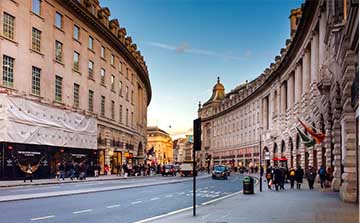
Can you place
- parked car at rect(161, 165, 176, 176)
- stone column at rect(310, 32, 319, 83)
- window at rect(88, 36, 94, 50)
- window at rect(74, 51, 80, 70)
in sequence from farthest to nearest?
parked car at rect(161, 165, 176, 176)
window at rect(88, 36, 94, 50)
window at rect(74, 51, 80, 70)
stone column at rect(310, 32, 319, 83)

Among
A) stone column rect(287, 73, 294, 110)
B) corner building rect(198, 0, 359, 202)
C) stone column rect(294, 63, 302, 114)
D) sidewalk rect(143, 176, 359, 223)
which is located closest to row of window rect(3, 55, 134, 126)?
corner building rect(198, 0, 359, 202)

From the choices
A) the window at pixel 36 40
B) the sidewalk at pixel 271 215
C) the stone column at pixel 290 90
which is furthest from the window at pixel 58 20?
the sidewalk at pixel 271 215

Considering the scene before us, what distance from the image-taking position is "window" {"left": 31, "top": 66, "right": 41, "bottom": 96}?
4472cm

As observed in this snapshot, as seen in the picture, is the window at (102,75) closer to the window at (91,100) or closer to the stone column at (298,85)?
the window at (91,100)

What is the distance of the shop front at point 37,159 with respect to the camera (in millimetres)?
40188

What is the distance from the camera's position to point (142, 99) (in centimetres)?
9262

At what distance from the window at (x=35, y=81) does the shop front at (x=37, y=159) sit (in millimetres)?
4757

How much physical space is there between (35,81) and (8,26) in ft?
19.5

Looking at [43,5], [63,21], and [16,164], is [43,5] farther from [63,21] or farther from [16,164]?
[16,164]

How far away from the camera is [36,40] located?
45312 mm

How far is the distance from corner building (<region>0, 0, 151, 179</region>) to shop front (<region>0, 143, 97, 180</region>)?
3.1 inches

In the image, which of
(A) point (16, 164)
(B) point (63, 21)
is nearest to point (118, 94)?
(B) point (63, 21)

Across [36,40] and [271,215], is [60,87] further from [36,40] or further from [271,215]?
[271,215]

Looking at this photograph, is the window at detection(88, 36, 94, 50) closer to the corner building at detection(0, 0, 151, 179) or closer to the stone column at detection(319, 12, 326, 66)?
the corner building at detection(0, 0, 151, 179)
